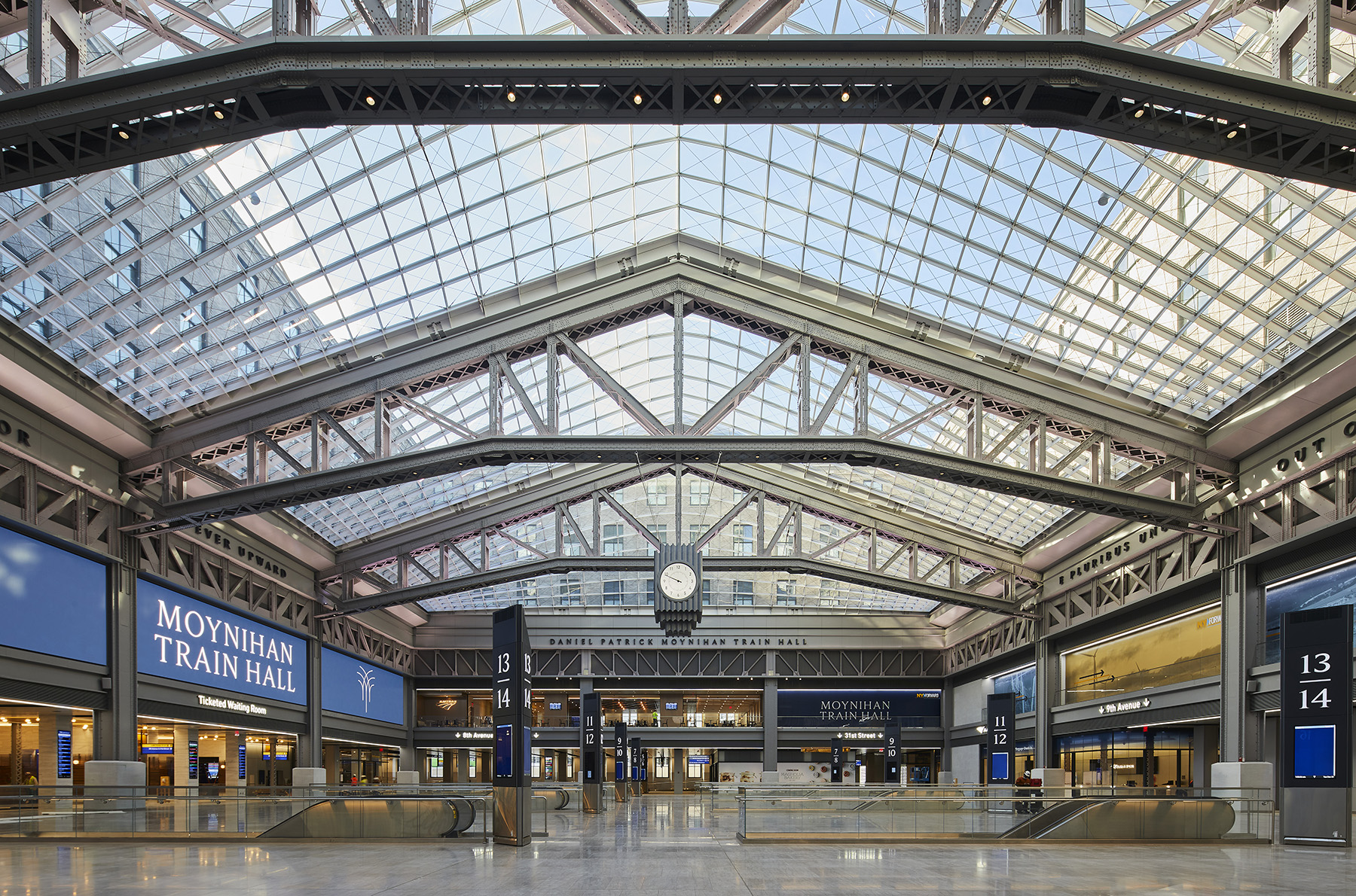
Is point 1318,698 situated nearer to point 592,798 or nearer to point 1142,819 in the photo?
point 1142,819

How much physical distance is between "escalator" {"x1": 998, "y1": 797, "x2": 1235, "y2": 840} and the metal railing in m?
0.02

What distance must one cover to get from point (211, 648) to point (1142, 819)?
33.2m

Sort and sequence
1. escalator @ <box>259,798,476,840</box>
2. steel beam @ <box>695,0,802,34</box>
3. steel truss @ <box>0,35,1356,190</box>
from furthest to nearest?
escalator @ <box>259,798,476,840</box>
steel beam @ <box>695,0,802,34</box>
steel truss @ <box>0,35,1356,190</box>

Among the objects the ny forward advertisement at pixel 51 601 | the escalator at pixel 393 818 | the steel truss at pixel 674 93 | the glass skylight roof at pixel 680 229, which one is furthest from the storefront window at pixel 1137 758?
the ny forward advertisement at pixel 51 601

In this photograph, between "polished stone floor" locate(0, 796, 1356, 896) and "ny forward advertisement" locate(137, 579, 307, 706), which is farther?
"ny forward advertisement" locate(137, 579, 307, 706)

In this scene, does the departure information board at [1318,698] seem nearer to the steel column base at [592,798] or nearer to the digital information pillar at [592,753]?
the steel column base at [592,798]

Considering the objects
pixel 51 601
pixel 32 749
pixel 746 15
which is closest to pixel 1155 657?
pixel 746 15

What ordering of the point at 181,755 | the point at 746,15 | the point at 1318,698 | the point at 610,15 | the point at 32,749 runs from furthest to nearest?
the point at 181,755 < the point at 32,749 < the point at 1318,698 < the point at 610,15 < the point at 746,15

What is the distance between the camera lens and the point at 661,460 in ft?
103

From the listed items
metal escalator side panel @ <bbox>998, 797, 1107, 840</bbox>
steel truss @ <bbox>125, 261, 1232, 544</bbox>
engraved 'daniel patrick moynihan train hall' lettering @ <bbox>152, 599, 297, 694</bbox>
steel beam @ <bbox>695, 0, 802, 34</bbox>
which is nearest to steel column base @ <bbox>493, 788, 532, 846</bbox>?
steel truss @ <bbox>125, 261, 1232, 544</bbox>

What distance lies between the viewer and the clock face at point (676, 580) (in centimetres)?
3588

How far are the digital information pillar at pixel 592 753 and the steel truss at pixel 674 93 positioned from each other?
101ft

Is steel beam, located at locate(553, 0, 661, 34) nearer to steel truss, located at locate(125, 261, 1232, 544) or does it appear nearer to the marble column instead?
steel truss, located at locate(125, 261, 1232, 544)

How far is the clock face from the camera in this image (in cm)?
3588
